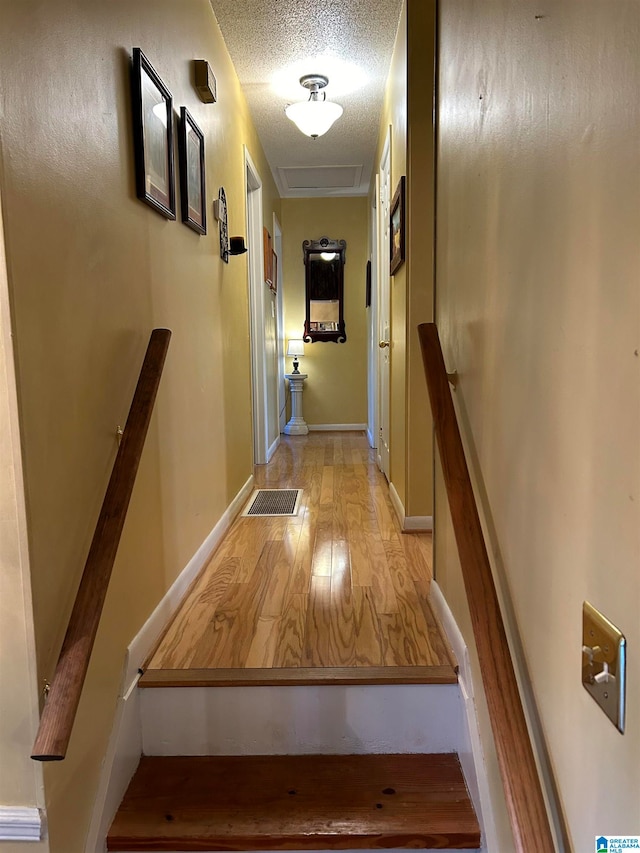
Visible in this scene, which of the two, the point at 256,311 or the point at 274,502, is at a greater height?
the point at 256,311

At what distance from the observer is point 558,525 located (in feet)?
2.78

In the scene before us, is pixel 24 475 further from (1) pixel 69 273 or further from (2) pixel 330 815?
(2) pixel 330 815

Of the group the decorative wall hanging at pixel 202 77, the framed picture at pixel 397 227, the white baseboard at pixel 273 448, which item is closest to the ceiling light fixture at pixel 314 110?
the framed picture at pixel 397 227

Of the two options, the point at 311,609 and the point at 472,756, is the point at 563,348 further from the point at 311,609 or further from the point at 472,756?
the point at 311,609

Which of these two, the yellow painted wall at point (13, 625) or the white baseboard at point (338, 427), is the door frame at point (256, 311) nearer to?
the white baseboard at point (338, 427)

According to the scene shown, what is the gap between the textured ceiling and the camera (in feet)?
8.79

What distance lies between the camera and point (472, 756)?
133cm

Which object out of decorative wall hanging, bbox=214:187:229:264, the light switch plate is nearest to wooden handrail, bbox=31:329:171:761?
the light switch plate

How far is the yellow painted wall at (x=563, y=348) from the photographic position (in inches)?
25.3

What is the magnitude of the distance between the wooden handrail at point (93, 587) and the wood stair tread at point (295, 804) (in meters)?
0.49

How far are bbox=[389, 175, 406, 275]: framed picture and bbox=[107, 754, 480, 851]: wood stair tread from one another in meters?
2.14

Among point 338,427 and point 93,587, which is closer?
point 93,587

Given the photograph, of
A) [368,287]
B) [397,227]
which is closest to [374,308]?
[368,287]

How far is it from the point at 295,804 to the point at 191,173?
2.05 m
